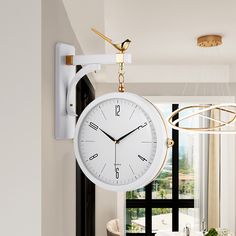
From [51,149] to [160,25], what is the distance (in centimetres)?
238

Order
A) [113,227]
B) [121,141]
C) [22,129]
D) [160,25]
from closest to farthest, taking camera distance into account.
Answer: [22,129] < [121,141] < [160,25] < [113,227]

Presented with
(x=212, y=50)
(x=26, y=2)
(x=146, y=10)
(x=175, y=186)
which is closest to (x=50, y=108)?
(x=26, y=2)

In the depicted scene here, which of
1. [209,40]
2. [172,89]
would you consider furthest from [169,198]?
[209,40]

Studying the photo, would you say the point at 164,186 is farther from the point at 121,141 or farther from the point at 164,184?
the point at 121,141

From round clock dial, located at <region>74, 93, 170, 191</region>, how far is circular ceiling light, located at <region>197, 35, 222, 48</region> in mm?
2806

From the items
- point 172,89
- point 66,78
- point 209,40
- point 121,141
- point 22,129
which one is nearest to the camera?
point 22,129

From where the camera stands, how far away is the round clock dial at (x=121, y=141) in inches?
49.5

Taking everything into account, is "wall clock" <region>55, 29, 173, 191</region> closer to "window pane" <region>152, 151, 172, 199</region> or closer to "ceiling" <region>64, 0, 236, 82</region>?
"ceiling" <region>64, 0, 236, 82</region>

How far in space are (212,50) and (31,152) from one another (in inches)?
145

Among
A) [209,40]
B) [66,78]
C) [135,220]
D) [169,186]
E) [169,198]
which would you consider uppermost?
[209,40]

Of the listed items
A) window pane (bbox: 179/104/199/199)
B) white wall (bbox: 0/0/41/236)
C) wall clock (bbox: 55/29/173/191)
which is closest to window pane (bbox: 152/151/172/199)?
window pane (bbox: 179/104/199/199)

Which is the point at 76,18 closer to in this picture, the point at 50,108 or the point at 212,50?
the point at 50,108

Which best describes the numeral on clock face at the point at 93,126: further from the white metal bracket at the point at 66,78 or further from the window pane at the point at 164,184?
→ the window pane at the point at 164,184

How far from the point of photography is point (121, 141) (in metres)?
1.29
